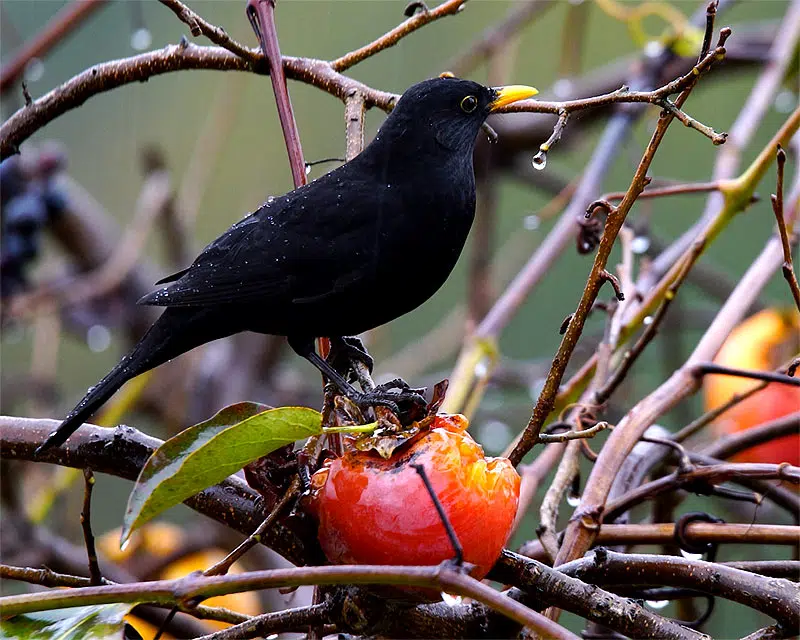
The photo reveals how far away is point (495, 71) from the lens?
7.33 feet

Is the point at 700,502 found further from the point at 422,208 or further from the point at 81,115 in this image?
the point at 81,115

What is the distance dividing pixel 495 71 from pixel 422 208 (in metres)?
1.22

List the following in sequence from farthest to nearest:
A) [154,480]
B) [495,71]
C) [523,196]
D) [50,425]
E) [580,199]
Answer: [523,196]
[495,71]
[580,199]
[50,425]
[154,480]

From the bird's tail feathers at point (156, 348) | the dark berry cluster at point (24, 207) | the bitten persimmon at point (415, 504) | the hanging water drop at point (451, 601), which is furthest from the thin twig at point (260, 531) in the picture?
the dark berry cluster at point (24, 207)

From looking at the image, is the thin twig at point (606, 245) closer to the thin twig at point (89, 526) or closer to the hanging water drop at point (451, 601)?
the hanging water drop at point (451, 601)

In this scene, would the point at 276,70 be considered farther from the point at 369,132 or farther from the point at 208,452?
the point at 369,132

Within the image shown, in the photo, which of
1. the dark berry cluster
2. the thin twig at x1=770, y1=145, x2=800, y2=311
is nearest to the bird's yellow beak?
the thin twig at x1=770, y1=145, x2=800, y2=311

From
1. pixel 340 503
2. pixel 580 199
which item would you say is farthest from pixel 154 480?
pixel 580 199

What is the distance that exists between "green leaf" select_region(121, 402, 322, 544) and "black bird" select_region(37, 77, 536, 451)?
1.29 ft

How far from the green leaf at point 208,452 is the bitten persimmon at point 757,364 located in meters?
0.97

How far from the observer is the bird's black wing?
44.2 inches

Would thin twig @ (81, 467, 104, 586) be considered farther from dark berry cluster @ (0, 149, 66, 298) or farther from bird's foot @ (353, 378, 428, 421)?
dark berry cluster @ (0, 149, 66, 298)

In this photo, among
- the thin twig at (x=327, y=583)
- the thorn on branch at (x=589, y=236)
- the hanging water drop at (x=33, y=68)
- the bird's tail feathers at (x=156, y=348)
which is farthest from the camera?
the hanging water drop at (x=33, y=68)

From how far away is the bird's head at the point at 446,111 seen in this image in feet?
4.02
